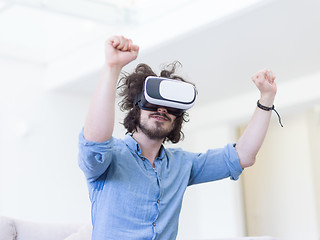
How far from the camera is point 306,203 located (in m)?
6.63

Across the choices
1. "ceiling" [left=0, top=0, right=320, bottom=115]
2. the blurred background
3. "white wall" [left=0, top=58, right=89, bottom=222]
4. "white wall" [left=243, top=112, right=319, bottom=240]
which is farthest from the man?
"white wall" [left=243, top=112, right=319, bottom=240]

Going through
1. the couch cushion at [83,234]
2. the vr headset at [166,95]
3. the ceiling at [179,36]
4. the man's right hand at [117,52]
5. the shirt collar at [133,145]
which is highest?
the ceiling at [179,36]

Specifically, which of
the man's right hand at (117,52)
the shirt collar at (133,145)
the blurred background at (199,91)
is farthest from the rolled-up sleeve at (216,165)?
the blurred background at (199,91)

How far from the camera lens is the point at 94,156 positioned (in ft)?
4.62

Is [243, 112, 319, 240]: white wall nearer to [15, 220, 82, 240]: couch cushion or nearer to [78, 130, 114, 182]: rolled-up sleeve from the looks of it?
[15, 220, 82, 240]: couch cushion

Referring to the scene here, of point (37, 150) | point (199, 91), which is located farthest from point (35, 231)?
point (199, 91)

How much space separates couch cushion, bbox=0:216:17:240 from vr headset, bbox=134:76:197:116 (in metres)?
1.12

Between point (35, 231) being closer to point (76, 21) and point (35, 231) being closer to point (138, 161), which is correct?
point (138, 161)

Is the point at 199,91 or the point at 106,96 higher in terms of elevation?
the point at 199,91

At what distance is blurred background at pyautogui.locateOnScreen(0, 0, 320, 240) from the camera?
171 inches

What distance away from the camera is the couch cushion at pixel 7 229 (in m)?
2.38

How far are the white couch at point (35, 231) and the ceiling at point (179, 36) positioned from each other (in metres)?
2.10

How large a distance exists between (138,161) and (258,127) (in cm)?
39

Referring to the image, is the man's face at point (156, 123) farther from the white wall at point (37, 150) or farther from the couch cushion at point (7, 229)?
the white wall at point (37, 150)
